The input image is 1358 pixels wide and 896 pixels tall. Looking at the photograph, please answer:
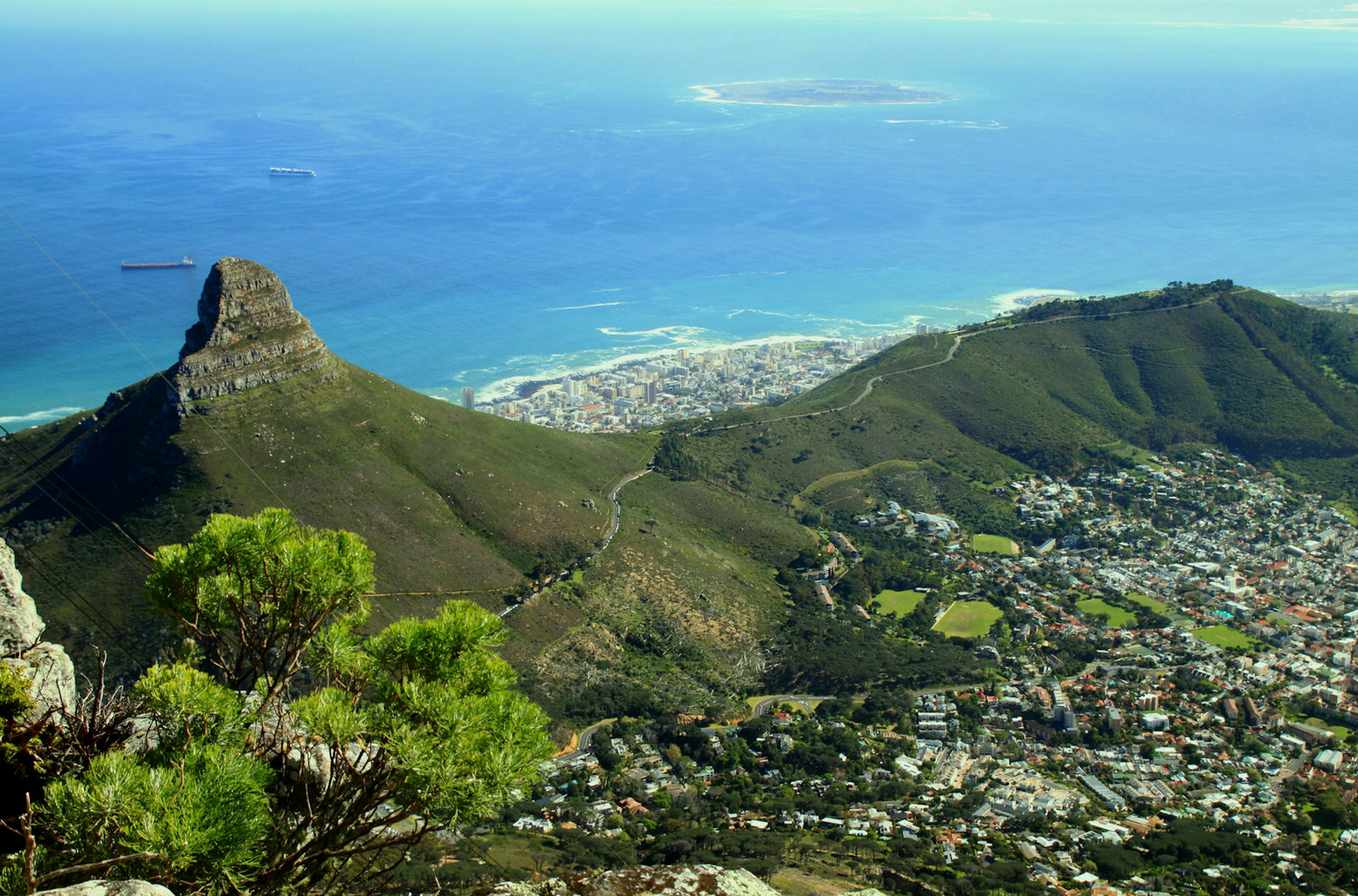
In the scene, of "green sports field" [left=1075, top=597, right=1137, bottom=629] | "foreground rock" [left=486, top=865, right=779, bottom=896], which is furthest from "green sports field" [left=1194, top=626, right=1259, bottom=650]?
"foreground rock" [left=486, top=865, right=779, bottom=896]

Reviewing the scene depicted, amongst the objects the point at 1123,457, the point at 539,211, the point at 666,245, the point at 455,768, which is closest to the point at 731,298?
the point at 666,245

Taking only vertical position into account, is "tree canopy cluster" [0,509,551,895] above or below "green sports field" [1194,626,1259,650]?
above

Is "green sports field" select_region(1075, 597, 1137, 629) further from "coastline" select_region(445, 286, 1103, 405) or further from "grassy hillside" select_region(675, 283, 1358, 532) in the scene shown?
"coastline" select_region(445, 286, 1103, 405)

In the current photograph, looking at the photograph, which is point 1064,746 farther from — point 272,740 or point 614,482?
point 272,740

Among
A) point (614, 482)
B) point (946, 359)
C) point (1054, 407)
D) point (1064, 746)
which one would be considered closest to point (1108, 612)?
point (1064, 746)

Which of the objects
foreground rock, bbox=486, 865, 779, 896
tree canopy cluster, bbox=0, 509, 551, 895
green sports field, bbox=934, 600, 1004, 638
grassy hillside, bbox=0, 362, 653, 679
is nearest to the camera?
tree canopy cluster, bbox=0, 509, 551, 895

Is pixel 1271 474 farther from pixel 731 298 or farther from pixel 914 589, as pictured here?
pixel 731 298

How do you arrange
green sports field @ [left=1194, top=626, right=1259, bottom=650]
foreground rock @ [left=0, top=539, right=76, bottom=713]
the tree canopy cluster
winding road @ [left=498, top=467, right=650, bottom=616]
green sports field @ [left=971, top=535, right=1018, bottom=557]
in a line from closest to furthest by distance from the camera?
the tree canopy cluster → foreground rock @ [left=0, top=539, right=76, bottom=713] → winding road @ [left=498, top=467, right=650, bottom=616] → green sports field @ [left=1194, top=626, right=1259, bottom=650] → green sports field @ [left=971, top=535, right=1018, bottom=557]
